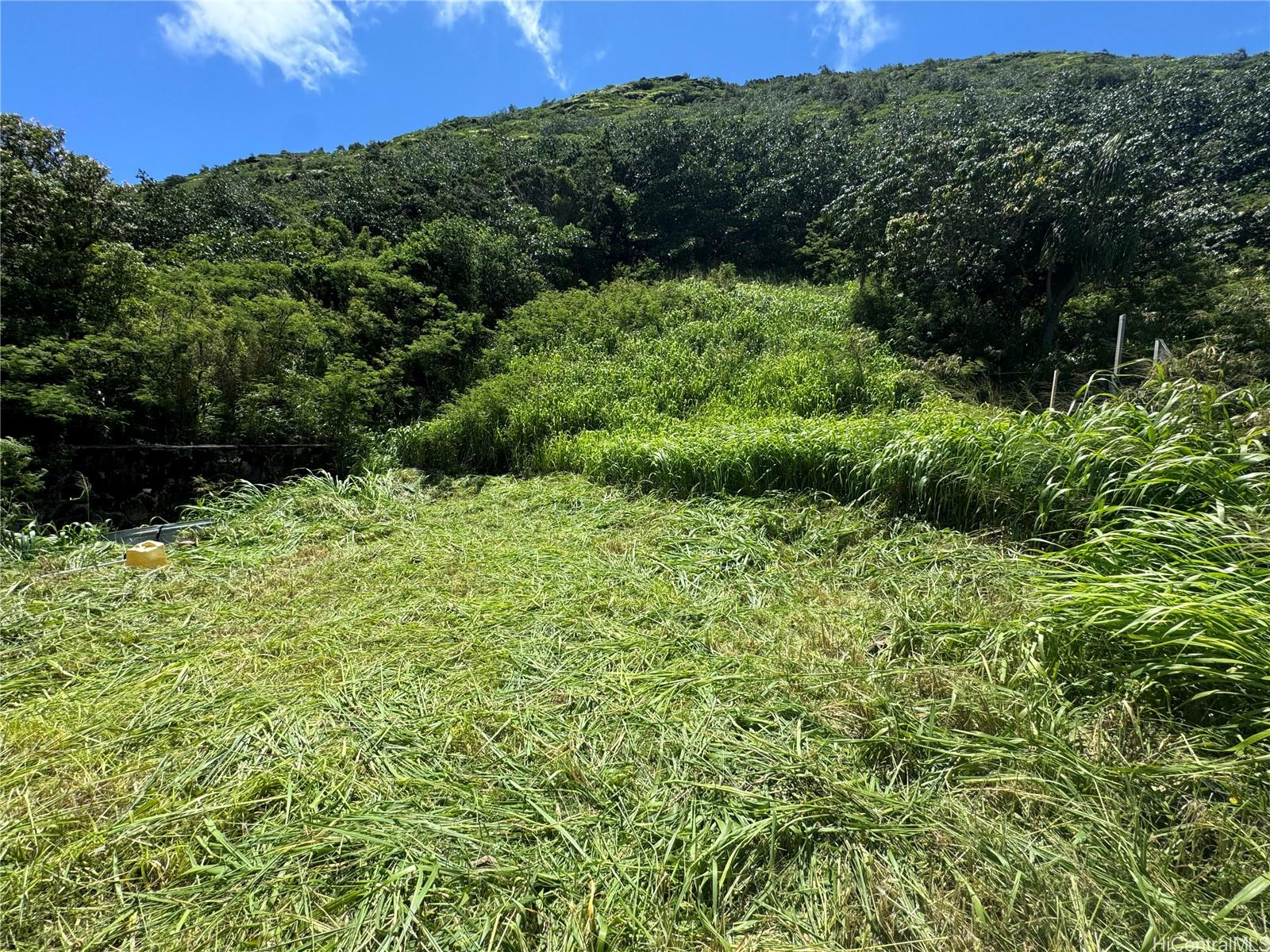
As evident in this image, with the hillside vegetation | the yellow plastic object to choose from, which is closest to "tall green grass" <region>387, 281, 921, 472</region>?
the hillside vegetation

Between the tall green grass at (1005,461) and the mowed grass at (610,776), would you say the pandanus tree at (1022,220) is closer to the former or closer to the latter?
the tall green grass at (1005,461)

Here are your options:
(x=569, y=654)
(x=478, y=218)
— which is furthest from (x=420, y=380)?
(x=569, y=654)

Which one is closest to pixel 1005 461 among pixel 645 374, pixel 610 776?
pixel 610 776

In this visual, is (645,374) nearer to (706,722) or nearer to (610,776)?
(706,722)

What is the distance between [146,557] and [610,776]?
131 inches

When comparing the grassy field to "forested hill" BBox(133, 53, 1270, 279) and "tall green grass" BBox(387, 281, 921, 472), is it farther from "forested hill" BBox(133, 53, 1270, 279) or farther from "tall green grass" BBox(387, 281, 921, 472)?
"forested hill" BBox(133, 53, 1270, 279)

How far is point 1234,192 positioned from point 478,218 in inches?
685

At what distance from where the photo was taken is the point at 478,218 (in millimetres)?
12758

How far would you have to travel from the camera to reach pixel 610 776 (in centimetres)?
161

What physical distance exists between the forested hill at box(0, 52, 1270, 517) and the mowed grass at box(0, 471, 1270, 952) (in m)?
3.02

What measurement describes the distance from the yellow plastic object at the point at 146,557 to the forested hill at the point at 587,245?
1.19m

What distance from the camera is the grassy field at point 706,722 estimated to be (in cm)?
124

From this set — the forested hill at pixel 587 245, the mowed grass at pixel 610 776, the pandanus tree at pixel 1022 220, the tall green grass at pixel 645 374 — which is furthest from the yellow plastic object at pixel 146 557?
the pandanus tree at pixel 1022 220

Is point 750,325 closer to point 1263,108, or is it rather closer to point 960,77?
point 1263,108
